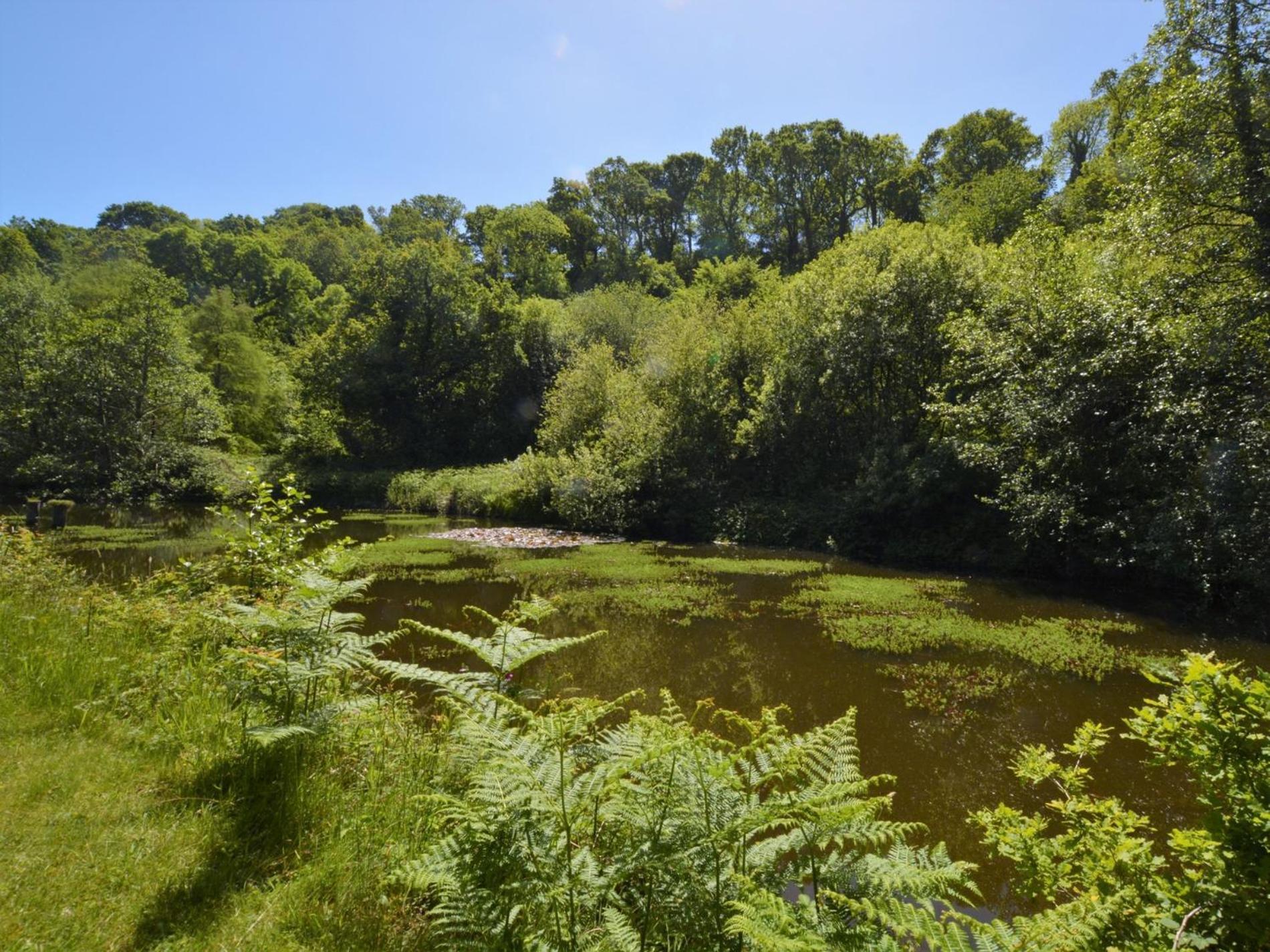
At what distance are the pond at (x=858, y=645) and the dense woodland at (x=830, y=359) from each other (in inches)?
107

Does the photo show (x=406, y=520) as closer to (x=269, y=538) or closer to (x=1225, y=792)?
(x=269, y=538)

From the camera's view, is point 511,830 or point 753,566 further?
point 753,566

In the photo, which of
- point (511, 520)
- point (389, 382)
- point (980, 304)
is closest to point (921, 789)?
point (980, 304)

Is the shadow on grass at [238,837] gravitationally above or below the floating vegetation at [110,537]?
above

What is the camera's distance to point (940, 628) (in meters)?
10.8

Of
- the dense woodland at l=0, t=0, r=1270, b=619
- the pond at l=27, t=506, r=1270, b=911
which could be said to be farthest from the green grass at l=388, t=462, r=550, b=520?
the pond at l=27, t=506, r=1270, b=911

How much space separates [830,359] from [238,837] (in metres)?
20.1

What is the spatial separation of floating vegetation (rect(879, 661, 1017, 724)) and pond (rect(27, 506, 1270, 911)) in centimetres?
3

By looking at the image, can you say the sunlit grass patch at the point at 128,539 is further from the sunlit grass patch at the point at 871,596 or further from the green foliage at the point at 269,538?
the sunlit grass patch at the point at 871,596

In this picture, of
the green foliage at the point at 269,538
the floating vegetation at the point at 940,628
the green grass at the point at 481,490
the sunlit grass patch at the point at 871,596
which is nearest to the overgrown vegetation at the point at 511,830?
the green foliage at the point at 269,538

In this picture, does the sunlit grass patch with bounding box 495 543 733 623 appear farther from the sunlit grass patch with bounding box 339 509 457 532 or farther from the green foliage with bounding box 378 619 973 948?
the green foliage with bounding box 378 619 973 948

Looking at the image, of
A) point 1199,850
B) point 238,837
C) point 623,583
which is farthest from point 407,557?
point 1199,850

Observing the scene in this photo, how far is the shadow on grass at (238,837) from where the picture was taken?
2.58 m

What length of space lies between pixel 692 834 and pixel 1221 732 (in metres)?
1.87
